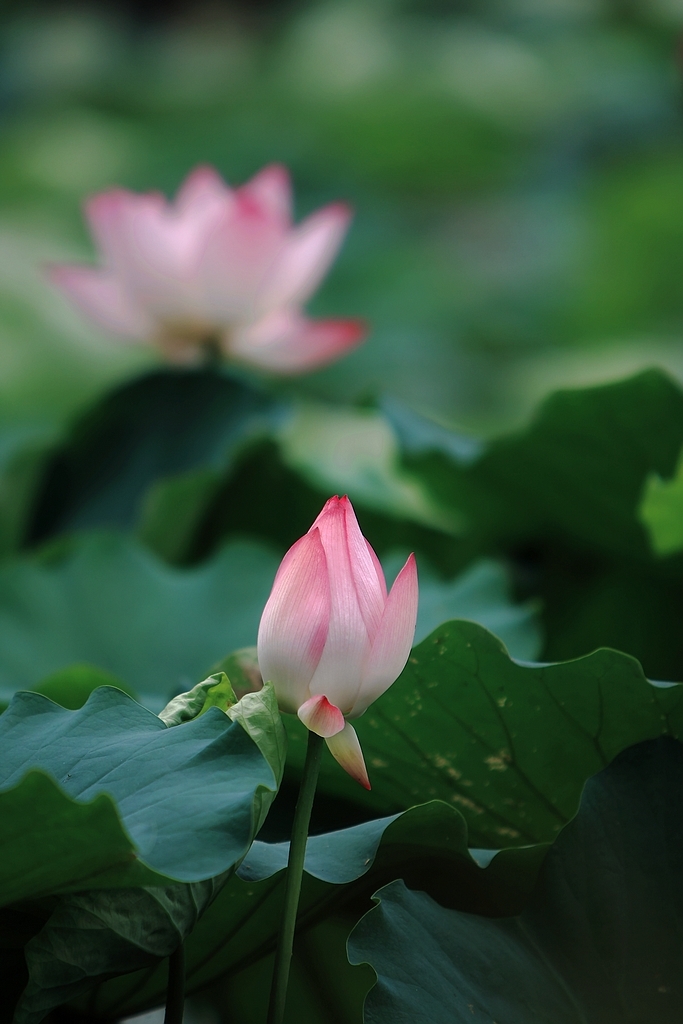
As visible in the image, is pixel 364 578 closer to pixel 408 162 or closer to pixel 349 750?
pixel 349 750

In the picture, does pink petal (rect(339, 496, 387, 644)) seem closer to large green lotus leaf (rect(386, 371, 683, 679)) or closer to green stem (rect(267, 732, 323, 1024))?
green stem (rect(267, 732, 323, 1024))

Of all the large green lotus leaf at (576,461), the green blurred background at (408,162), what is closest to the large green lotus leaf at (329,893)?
the large green lotus leaf at (576,461)

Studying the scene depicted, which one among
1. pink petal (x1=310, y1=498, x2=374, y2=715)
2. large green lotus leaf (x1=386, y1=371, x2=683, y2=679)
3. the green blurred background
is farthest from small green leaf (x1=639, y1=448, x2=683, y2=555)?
the green blurred background

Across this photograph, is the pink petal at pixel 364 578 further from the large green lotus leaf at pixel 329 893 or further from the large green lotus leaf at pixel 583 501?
the large green lotus leaf at pixel 583 501

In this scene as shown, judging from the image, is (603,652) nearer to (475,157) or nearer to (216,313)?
(216,313)

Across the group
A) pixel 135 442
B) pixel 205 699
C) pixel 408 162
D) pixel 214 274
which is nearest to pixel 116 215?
pixel 214 274
